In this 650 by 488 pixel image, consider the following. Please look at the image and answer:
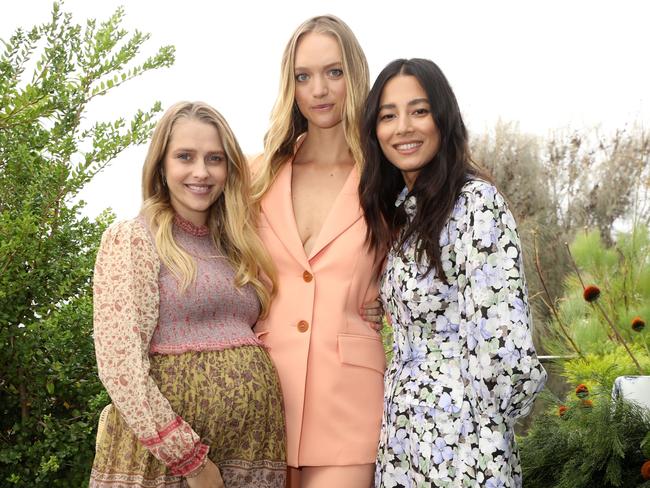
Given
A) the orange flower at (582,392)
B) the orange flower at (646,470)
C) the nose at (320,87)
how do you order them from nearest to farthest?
the orange flower at (646,470)
the orange flower at (582,392)
the nose at (320,87)

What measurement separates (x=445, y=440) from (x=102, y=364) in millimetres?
956

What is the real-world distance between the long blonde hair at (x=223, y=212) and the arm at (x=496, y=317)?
76 centimetres

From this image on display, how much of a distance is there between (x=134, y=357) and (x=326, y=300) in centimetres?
72

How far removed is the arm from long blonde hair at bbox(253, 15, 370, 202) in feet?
2.77

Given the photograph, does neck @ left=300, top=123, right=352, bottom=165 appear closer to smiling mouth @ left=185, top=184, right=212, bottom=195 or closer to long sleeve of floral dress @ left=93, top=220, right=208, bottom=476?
smiling mouth @ left=185, top=184, right=212, bottom=195

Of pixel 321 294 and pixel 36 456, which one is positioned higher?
pixel 321 294

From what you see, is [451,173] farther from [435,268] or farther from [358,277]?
[358,277]

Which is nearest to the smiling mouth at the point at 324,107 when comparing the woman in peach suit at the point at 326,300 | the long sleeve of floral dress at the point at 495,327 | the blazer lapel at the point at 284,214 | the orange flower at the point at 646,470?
the woman in peach suit at the point at 326,300

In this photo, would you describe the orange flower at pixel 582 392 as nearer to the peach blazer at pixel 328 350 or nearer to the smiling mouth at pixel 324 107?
the peach blazer at pixel 328 350

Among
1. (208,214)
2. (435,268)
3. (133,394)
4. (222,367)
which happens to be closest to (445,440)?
(435,268)

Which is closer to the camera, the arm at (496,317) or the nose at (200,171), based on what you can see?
the arm at (496,317)

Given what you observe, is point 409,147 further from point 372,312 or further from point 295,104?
point 295,104

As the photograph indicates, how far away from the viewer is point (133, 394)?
2.46 metres

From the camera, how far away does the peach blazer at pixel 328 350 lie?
9.54 ft
